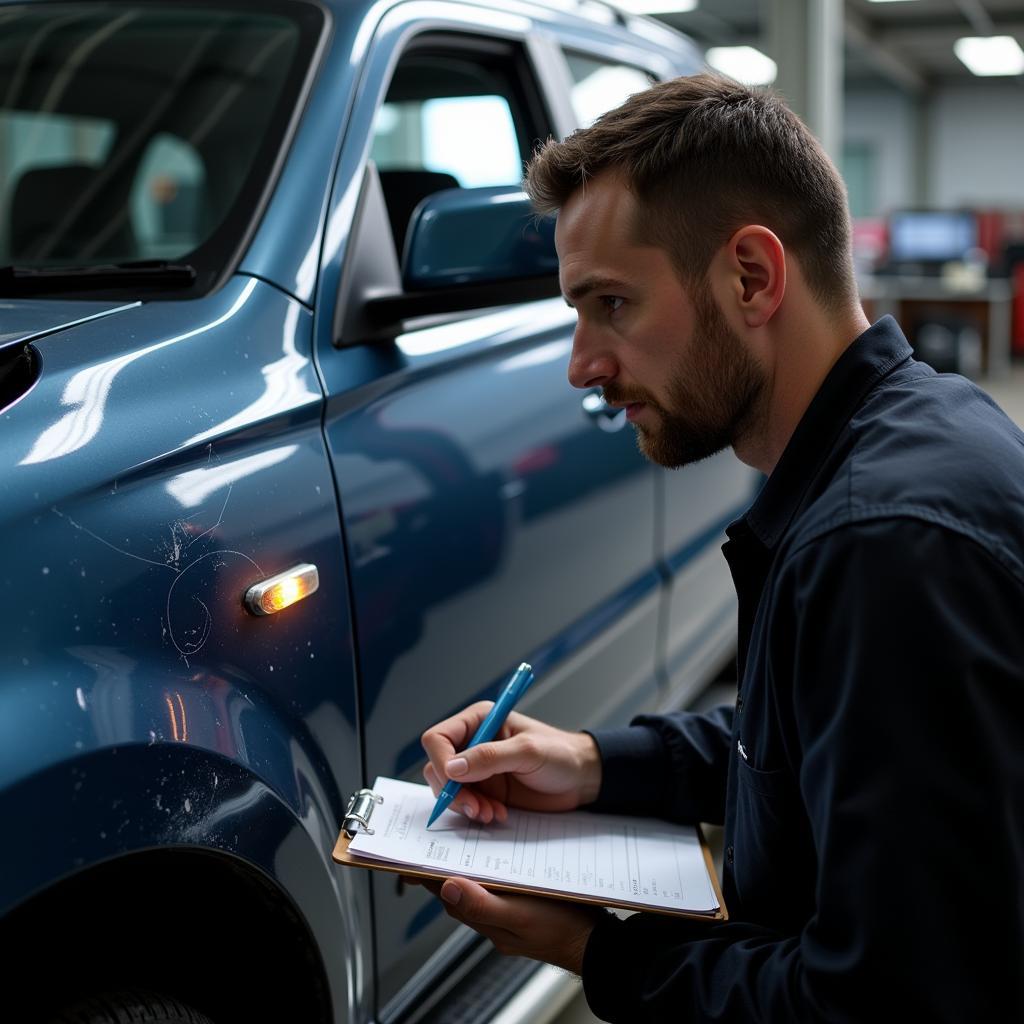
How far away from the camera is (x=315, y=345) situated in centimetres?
144

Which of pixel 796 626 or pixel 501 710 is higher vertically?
pixel 796 626

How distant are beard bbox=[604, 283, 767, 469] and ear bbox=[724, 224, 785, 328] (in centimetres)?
2

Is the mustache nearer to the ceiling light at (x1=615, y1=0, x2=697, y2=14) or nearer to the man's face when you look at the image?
the man's face

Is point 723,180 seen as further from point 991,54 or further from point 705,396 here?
point 991,54

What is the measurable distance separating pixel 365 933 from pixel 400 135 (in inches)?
262

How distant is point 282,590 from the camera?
124cm

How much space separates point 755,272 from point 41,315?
73cm

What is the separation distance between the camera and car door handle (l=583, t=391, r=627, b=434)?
6.78 ft

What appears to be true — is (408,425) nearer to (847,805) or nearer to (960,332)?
(847,805)

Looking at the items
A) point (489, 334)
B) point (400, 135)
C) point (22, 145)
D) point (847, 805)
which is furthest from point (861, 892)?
point (400, 135)

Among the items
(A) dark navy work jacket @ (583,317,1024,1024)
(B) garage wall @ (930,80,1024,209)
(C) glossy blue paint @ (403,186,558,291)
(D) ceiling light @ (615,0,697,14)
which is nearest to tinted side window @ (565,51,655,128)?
(C) glossy blue paint @ (403,186,558,291)

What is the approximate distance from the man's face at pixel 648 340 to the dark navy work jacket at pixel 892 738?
5.0 inches

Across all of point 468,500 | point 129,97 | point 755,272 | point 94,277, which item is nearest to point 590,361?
point 755,272

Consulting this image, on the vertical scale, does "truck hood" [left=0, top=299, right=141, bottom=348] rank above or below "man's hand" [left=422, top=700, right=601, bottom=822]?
above
